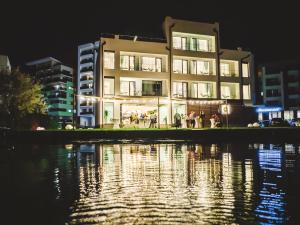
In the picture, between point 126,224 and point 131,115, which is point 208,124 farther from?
point 126,224

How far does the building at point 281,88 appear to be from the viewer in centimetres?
7425

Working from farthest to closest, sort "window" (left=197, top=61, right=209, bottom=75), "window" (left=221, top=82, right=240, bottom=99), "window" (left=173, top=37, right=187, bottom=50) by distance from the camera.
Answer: "window" (left=221, top=82, right=240, bottom=99) → "window" (left=197, top=61, right=209, bottom=75) → "window" (left=173, top=37, right=187, bottom=50)

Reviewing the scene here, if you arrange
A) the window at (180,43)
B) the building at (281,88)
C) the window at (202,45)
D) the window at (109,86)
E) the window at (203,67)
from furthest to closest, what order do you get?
1. the building at (281,88)
2. the window at (202,45)
3. the window at (203,67)
4. the window at (180,43)
5. the window at (109,86)

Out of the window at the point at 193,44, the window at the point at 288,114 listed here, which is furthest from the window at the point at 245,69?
the window at the point at 288,114

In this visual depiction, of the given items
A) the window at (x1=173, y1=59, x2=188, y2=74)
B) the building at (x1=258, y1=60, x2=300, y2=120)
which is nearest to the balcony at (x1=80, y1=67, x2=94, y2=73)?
the building at (x1=258, y1=60, x2=300, y2=120)

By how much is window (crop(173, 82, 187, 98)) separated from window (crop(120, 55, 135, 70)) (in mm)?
5488

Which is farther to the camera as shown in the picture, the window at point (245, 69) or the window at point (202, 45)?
the window at point (245, 69)

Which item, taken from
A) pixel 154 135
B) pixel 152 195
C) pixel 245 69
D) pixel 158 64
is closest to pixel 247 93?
pixel 245 69

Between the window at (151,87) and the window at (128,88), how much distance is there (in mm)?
1191

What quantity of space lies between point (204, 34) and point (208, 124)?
10.8m

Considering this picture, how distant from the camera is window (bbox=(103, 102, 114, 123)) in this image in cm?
3458

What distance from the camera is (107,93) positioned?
34938 mm

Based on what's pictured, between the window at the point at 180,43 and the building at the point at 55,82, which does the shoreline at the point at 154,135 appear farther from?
the building at the point at 55,82

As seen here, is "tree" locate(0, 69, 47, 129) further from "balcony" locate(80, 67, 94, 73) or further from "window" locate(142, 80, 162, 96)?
"balcony" locate(80, 67, 94, 73)
